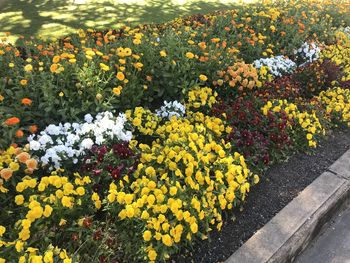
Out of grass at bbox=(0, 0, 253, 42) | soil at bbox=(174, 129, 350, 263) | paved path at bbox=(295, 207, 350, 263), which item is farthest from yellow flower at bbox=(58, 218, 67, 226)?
grass at bbox=(0, 0, 253, 42)

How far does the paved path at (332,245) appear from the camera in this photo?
10.3 ft

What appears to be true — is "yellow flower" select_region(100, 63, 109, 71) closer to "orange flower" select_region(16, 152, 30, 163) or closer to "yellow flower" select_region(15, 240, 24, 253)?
"orange flower" select_region(16, 152, 30, 163)

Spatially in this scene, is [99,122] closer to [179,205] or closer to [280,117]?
[179,205]

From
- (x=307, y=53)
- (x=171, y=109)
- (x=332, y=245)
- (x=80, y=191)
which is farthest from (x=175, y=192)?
(x=307, y=53)

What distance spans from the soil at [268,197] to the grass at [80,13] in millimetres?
5216

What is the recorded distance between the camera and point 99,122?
3.23 meters

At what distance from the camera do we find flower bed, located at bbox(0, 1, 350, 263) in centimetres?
249

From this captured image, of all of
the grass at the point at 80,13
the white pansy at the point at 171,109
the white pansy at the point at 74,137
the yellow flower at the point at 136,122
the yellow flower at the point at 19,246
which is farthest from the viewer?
the grass at the point at 80,13

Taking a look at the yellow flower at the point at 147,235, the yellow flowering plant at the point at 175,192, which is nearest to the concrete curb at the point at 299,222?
the yellow flowering plant at the point at 175,192

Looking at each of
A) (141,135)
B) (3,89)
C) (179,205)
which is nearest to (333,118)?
(141,135)

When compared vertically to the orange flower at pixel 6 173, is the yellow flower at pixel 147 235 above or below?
below

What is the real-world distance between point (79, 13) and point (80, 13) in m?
0.02

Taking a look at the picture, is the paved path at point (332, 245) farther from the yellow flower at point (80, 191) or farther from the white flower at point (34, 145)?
the white flower at point (34, 145)

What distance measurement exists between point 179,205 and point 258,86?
7.53 ft
